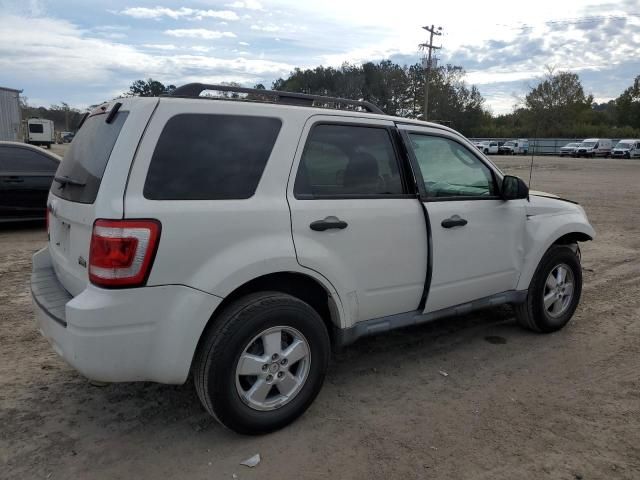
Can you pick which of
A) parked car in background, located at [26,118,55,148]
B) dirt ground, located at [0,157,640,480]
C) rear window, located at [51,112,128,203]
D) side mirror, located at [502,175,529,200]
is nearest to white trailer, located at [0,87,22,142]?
dirt ground, located at [0,157,640,480]

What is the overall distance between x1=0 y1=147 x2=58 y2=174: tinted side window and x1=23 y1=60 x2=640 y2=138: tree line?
181 feet

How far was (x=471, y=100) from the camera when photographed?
3418 inches

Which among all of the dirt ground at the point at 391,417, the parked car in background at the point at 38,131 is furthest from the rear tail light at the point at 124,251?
the parked car in background at the point at 38,131

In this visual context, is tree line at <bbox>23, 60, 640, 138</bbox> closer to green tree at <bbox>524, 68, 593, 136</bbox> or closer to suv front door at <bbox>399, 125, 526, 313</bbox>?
green tree at <bbox>524, 68, 593, 136</bbox>

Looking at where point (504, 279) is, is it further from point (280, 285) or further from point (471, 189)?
point (280, 285)

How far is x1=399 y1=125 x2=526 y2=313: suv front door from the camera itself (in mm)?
3727

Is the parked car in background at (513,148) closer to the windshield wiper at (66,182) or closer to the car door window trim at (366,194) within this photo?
the car door window trim at (366,194)

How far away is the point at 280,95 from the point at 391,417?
215 centimetres

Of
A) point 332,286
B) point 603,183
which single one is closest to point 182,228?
point 332,286

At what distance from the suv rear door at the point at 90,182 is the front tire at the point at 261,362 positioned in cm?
77

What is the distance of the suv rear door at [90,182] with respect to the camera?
2.60m

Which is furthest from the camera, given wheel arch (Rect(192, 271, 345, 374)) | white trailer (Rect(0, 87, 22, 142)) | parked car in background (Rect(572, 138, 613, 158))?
parked car in background (Rect(572, 138, 613, 158))

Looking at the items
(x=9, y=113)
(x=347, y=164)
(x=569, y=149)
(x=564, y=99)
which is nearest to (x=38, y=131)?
(x=9, y=113)

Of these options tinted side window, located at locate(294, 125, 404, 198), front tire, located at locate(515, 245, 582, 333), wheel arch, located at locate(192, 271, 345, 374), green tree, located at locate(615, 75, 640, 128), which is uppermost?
green tree, located at locate(615, 75, 640, 128)
